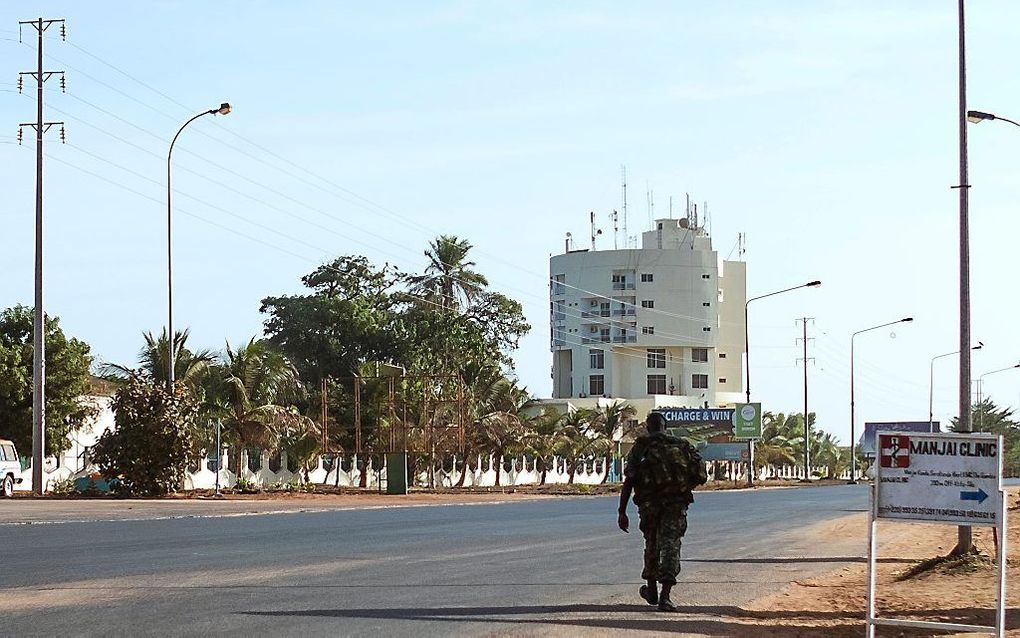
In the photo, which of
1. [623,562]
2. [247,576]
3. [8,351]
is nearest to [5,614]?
[247,576]

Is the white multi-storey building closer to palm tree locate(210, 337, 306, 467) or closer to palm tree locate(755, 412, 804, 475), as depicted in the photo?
palm tree locate(755, 412, 804, 475)

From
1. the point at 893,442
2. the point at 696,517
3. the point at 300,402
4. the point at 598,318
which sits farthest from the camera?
the point at 598,318

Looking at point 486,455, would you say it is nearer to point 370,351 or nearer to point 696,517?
point 370,351

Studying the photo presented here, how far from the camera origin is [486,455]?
256 ft

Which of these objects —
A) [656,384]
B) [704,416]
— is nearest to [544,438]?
[704,416]

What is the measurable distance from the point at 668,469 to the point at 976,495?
2631 mm

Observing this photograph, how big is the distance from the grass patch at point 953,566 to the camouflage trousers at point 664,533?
5.09 m

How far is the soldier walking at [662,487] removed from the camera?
42.2 ft

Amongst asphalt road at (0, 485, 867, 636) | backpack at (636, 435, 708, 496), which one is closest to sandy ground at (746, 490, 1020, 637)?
asphalt road at (0, 485, 867, 636)

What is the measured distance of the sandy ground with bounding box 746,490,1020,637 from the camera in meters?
12.6

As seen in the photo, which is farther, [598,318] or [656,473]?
[598,318]

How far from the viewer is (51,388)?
5628 centimetres

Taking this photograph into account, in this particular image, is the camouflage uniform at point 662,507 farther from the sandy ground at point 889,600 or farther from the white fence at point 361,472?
the white fence at point 361,472

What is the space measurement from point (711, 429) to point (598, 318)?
4415cm
